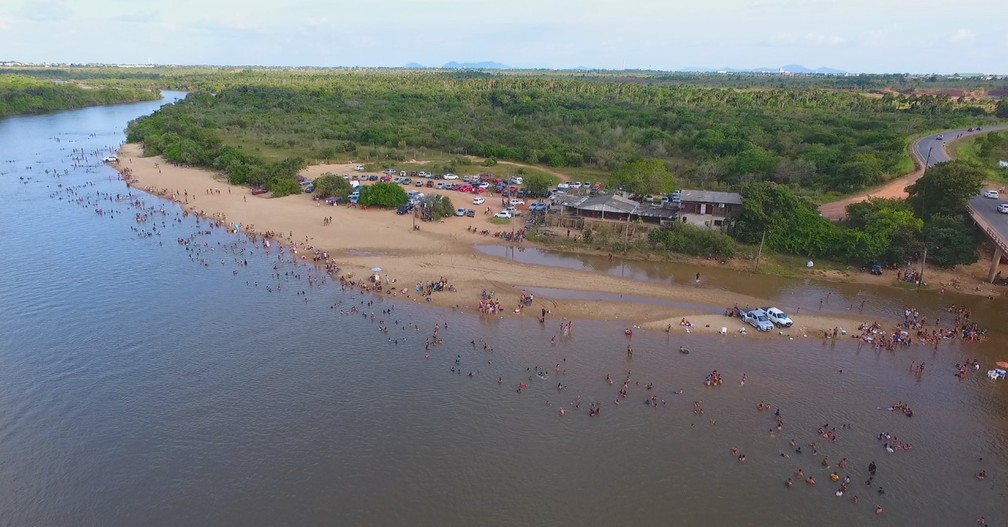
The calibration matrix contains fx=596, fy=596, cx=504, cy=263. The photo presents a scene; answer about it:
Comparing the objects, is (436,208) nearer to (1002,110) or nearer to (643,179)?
(643,179)

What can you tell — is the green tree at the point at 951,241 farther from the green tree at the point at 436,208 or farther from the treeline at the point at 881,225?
the green tree at the point at 436,208

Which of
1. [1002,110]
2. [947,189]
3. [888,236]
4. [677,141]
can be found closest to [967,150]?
[947,189]

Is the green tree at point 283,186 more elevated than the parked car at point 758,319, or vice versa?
the green tree at point 283,186

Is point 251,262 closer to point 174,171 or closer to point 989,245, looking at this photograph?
point 174,171

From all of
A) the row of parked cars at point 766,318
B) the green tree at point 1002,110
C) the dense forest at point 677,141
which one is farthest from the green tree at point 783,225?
the green tree at point 1002,110

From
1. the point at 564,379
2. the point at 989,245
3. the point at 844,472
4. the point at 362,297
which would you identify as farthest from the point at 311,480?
the point at 989,245
